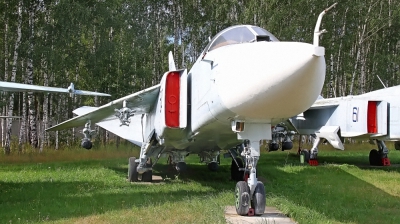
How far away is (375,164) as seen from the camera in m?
14.1

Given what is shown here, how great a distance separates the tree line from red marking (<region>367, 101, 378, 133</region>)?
30.5 ft

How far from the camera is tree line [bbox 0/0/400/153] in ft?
54.2

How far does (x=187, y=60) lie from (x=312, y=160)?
14.5 meters

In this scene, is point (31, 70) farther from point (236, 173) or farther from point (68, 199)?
point (68, 199)

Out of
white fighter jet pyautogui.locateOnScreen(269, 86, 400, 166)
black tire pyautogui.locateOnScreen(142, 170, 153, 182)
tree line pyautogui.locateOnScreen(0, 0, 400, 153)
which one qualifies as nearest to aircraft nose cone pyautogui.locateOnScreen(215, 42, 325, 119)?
black tire pyautogui.locateOnScreen(142, 170, 153, 182)

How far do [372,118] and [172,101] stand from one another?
23.6ft

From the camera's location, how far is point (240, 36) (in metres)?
5.90

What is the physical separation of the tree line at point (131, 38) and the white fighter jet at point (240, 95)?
363 inches

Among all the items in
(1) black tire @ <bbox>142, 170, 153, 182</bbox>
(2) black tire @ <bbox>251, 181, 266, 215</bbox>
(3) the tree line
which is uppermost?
(3) the tree line

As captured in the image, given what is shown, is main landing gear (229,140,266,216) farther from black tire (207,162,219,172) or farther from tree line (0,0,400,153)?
tree line (0,0,400,153)

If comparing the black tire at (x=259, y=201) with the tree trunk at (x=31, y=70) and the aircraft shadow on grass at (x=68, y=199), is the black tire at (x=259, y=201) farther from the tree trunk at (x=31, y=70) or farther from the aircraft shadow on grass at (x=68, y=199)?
the tree trunk at (x=31, y=70)

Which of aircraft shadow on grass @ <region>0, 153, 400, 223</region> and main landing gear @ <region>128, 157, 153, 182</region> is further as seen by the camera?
main landing gear @ <region>128, 157, 153, 182</region>

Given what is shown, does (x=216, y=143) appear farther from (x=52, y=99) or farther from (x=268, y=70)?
(x=52, y=99)

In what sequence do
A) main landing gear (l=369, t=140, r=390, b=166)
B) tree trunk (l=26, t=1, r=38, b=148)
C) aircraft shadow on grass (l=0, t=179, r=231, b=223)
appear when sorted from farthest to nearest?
tree trunk (l=26, t=1, r=38, b=148) < main landing gear (l=369, t=140, r=390, b=166) < aircraft shadow on grass (l=0, t=179, r=231, b=223)
